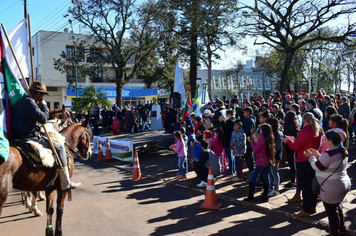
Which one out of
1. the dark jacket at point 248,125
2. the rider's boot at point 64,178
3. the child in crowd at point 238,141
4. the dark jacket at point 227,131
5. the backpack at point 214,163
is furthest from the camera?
the dark jacket at point 227,131

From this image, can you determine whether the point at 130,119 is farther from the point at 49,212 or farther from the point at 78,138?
the point at 49,212

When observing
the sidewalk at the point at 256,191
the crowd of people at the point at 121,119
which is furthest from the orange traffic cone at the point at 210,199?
the crowd of people at the point at 121,119

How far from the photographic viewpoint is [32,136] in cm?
518

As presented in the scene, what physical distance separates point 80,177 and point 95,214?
4270 mm

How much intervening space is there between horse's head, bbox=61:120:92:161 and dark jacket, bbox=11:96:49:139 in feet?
4.36

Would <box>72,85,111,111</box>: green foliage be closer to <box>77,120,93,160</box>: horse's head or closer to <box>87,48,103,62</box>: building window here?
<box>87,48,103,62</box>: building window

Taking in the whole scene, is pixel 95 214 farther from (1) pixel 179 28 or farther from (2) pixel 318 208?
(1) pixel 179 28

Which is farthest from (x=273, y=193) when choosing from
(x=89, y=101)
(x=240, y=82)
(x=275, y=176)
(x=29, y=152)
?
(x=240, y=82)

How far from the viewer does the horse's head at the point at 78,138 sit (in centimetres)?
643

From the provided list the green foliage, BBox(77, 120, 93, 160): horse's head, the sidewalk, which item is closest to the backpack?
the sidewalk

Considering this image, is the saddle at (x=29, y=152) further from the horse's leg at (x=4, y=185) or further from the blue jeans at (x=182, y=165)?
the blue jeans at (x=182, y=165)

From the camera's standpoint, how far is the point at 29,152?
4.86 m

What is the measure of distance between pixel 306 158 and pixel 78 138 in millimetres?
4822

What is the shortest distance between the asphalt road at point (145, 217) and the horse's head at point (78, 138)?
52.7 inches
